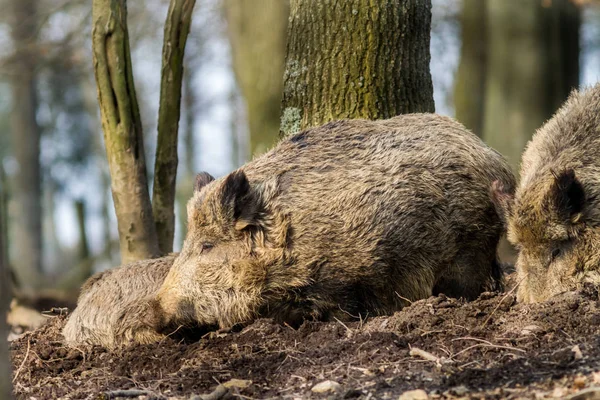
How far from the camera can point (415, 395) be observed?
3984 millimetres

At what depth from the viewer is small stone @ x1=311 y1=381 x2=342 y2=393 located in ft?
14.1

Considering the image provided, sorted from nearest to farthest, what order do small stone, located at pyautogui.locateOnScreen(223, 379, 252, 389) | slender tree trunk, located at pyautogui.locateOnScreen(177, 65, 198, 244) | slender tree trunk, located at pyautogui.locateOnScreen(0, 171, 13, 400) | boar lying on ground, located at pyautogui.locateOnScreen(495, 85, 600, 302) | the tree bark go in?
slender tree trunk, located at pyautogui.locateOnScreen(0, 171, 13, 400) → small stone, located at pyautogui.locateOnScreen(223, 379, 252, 389) → boar lying on ground, located at pyautogui.locateOnScreen(495, 85, 600, 302) → the tree bark → slender tree trunk, located at pyautogui.locateOnScreen(177, 65, 198, 244)

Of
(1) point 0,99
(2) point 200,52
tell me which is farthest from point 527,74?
(1) point 0,99

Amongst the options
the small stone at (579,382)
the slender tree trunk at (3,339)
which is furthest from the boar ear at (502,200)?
the slender tree trunk at (3,339)

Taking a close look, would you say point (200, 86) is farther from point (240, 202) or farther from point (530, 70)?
point (240, 202)

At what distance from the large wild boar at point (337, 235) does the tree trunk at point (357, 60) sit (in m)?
1.09

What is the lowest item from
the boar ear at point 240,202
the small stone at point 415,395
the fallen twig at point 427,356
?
the fallen twig at point 427,356

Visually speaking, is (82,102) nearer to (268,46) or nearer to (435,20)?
(435,20)

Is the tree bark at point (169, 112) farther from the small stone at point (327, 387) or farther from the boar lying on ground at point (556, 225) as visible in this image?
the small stone at point (327, 387)

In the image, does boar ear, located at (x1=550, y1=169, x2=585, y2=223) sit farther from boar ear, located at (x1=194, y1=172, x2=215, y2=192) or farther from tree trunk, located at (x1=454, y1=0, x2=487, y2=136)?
tree trunk, located at (x1=454, y1=0, x2=487, y2=136)

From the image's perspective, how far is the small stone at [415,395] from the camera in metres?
3.96

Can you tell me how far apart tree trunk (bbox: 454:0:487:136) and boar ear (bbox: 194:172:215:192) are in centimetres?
950

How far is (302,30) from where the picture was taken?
7.59 m

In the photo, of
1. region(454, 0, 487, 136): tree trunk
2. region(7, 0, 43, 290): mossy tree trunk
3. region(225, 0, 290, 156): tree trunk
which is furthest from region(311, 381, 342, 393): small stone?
region(7, 0, 43, 290): mossy tree trunk
